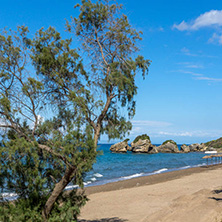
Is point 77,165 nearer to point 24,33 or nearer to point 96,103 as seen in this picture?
point 96,103

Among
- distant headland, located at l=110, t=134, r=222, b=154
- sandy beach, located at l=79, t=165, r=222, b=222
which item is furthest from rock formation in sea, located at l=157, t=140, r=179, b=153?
sandy beach, located at l=79, t=165, r=222, b=222

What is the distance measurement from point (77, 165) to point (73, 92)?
88.3 inches

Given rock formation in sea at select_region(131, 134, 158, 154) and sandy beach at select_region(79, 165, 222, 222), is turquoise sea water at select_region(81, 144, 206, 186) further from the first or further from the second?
rock formation in sea at select_region(131, 134, 158, 154)

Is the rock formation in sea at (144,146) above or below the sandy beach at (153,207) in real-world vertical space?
above

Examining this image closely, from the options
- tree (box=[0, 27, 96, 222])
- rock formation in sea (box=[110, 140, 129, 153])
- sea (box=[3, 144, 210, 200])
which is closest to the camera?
tree (box=[0, 27, 96, 222])

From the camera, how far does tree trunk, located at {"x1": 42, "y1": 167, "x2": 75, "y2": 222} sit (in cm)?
823

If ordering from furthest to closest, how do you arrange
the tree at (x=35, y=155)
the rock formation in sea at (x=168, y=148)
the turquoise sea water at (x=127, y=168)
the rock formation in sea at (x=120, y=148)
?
the rock formation in sea at (x=168, y=148) → the rock formation in sea at (x=120, y=148) → the turquoise sea water at (x=127, y=168) → the tree at (x=35, y=155)

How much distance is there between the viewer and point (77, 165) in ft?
25.6

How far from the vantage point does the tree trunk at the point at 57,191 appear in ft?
27.0

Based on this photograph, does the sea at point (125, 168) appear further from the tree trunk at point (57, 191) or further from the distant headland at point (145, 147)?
the distant headland at point (145, 147)

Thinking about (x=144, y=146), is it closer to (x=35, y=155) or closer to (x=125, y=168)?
(x=125, y=168)

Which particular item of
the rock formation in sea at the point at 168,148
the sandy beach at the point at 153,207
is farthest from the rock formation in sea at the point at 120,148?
the sandy beach at the point at 153,207

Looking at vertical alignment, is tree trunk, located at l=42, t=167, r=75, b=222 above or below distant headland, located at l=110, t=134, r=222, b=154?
below

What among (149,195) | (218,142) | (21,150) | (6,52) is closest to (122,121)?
(21,150)
